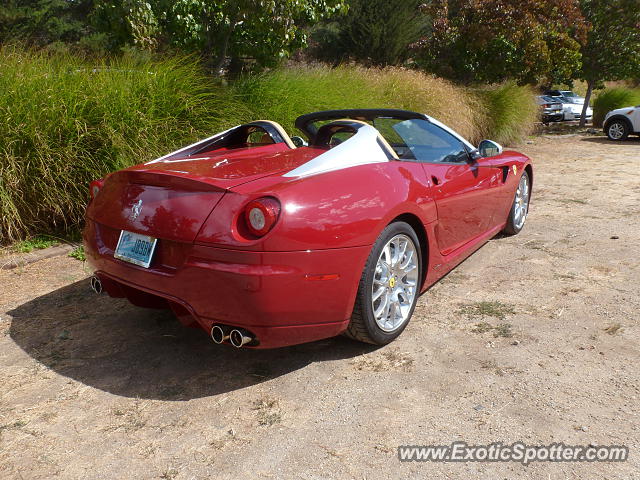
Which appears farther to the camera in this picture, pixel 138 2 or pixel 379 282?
pixel 138 2

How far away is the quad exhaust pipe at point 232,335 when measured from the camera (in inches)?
101

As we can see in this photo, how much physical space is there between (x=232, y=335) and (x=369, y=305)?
74 centimetres

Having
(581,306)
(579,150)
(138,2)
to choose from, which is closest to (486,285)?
(581,306)

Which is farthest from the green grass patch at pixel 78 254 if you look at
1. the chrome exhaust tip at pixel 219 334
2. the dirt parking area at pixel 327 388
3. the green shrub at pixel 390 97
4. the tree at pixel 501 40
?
the tree at pixel 501 40

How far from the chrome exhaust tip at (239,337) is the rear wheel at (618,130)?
1564cm

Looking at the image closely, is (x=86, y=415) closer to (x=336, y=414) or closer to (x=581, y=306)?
(x=336, y=414)

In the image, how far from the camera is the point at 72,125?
526 centimetres

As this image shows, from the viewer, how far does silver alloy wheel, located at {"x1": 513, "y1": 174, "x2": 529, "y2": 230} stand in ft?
17.6

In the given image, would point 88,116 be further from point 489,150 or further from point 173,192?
point 489,150

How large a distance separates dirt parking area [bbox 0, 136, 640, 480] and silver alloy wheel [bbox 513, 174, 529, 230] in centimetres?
118

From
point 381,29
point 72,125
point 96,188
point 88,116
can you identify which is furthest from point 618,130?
point 96,188

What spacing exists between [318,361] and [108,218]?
1405 millimetres

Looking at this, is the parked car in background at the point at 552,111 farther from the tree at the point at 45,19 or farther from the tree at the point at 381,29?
the tree at the point at 45,19

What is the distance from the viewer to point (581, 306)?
144 inches
